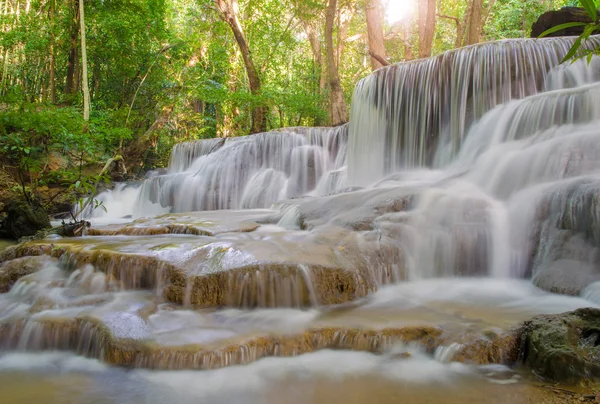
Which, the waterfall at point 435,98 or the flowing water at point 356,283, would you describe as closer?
the flowing water at point 356,283

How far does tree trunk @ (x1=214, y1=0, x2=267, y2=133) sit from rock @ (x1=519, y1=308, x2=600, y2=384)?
473 inches

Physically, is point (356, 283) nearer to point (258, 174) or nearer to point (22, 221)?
point (22, 221)

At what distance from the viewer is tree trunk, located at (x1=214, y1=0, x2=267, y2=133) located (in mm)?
13539

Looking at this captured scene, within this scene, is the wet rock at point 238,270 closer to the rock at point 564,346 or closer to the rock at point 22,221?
the rock at point 564,346

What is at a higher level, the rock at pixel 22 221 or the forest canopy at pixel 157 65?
the forest canopy at pixel 157 65

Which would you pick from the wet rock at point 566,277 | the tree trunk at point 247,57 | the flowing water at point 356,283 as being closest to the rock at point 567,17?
the flowing water at point 356,283

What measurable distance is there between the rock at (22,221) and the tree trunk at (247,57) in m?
7.94

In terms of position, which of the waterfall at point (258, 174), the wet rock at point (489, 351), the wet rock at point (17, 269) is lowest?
the wet rock at point (489, 351)

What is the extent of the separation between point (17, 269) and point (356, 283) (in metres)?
3.40

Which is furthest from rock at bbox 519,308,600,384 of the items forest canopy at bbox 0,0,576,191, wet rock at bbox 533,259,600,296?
forest canopy at bbox 0,0,576,191

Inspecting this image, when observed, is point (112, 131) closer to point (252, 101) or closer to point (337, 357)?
point (252, 101)

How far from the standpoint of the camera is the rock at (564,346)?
2271mm

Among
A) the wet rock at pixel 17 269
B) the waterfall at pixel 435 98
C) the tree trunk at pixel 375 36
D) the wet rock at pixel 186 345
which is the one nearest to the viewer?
the wet rock at pixel 186 345

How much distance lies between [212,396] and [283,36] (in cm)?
1496
